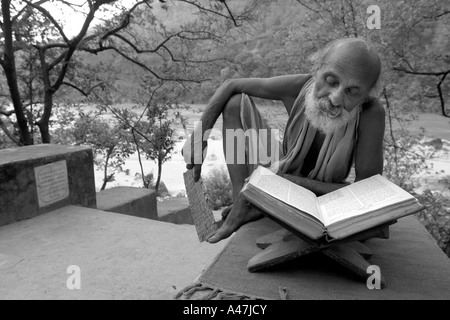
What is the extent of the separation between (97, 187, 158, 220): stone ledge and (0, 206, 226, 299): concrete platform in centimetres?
69

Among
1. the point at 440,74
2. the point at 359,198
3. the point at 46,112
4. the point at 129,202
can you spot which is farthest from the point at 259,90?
the point at 46,112

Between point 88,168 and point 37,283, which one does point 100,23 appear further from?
point 37,283

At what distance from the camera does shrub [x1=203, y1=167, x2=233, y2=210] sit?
8062 millimetres

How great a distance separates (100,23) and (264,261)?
572 centimetres

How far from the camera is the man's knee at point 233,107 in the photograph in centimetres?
205

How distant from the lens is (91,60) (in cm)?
692

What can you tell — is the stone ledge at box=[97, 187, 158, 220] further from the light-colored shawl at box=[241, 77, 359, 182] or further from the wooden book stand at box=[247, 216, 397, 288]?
the wooden book stand at box=[247, 216, 397, 288]

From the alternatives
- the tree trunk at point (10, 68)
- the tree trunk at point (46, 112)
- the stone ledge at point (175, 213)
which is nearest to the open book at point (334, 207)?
the stone ledge at point (175, 213)

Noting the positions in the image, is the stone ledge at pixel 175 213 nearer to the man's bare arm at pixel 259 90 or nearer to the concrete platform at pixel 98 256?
the concrete platform at pixel 98 256

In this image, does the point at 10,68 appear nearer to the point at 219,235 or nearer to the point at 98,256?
the point at 98,256

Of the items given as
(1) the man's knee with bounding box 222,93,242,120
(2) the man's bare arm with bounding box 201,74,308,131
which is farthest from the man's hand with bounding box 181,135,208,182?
(1) the man's knee with bounding box 222,93,242,120

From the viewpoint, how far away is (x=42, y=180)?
3785 millimetres

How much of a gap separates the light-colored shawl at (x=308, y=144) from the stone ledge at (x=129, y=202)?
9.67 ft
